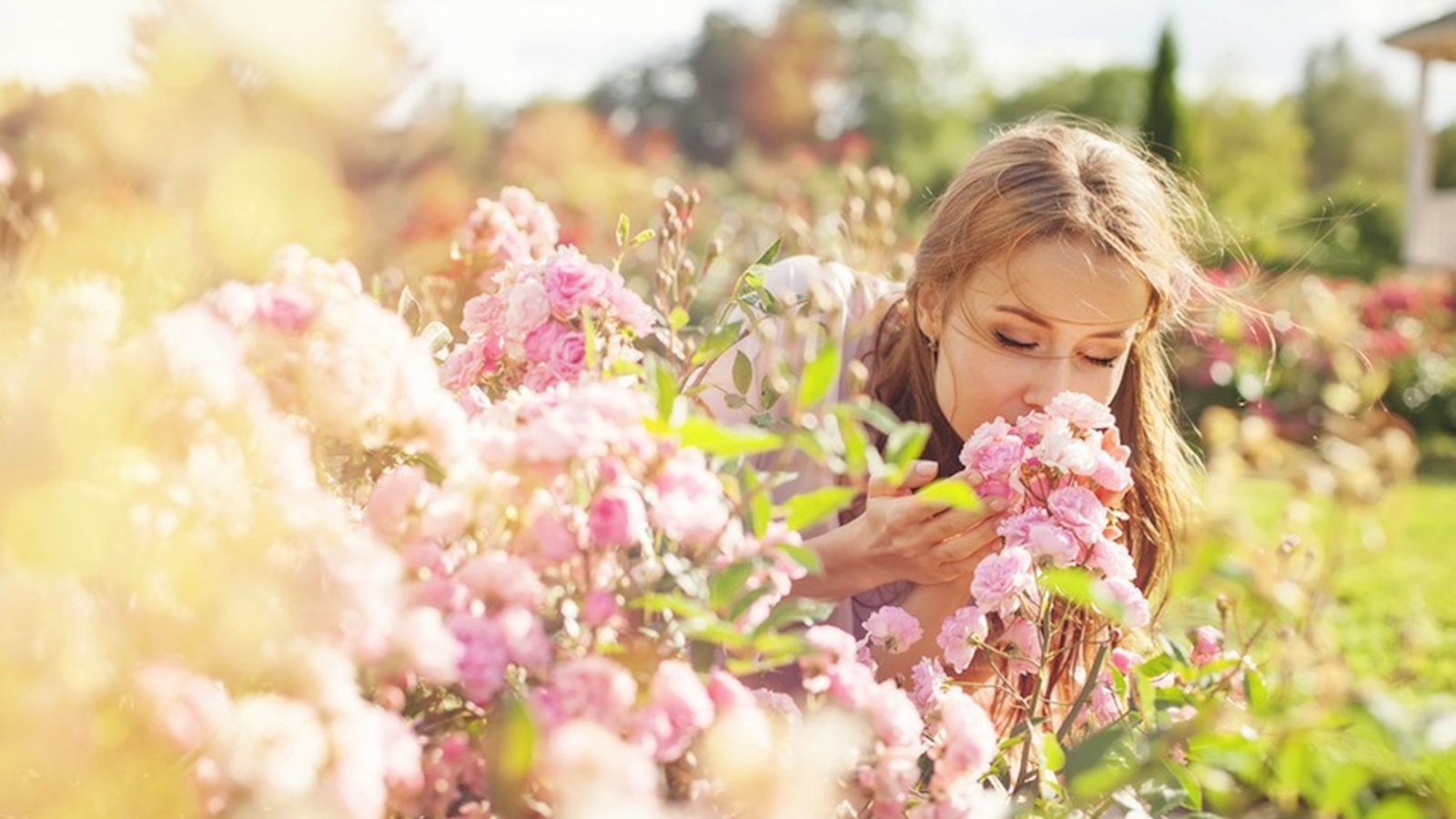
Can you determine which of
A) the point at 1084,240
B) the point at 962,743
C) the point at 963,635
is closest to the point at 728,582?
the point at 962,743

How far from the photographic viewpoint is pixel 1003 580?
146cm

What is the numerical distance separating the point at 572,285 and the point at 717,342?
7.9 inches

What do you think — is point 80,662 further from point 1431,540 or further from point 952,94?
point 952,94

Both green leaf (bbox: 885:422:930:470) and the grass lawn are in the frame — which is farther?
the grass lawn

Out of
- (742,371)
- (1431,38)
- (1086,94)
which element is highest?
(742,371)

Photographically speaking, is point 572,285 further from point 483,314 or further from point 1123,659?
point 1123,659

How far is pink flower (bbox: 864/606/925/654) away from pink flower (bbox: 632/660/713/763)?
0.70 m

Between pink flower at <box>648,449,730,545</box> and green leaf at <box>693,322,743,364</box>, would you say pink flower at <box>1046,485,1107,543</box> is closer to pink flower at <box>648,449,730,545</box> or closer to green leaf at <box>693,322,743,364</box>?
green leaf at <box>693,322,743,364</box>

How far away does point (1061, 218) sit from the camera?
2.15 metres

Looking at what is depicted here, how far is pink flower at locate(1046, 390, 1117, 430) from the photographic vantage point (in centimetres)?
159

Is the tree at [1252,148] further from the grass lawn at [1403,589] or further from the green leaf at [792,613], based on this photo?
the green leaf at [792,613]

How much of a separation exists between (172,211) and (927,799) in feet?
20.8

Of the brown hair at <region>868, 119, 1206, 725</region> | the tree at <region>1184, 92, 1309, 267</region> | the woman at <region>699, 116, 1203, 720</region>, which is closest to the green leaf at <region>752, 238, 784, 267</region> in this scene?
the woman at <region>699, 116, 1203, 720</region>

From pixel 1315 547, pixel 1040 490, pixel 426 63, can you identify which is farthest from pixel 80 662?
pixel 426 63
